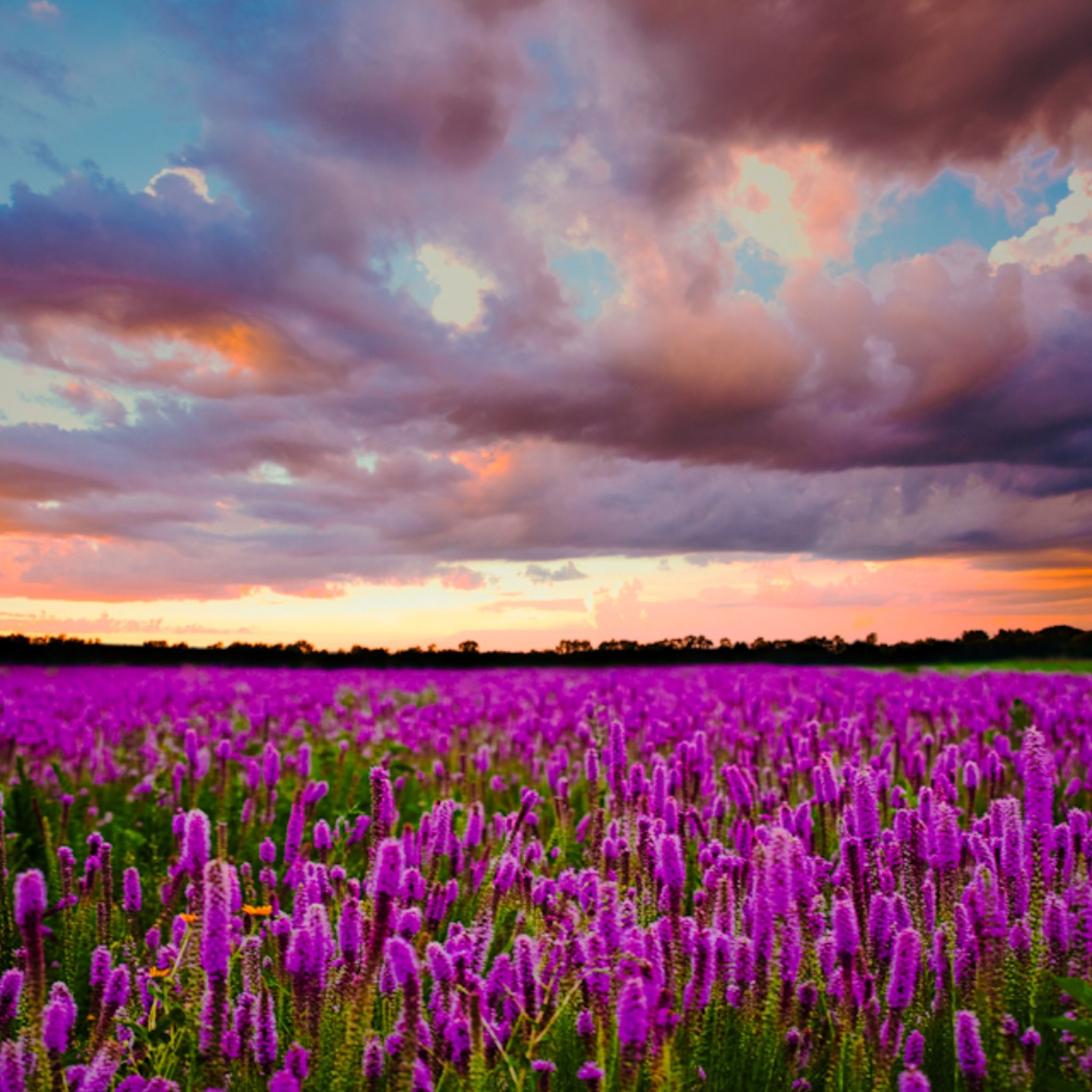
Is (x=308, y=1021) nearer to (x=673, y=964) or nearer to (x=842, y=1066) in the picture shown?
(x=673, y=964)

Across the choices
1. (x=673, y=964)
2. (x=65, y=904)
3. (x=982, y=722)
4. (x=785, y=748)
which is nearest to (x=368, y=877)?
(x=673, y=964)

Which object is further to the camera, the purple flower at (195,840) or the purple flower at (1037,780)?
the purple flower at (1037,780)

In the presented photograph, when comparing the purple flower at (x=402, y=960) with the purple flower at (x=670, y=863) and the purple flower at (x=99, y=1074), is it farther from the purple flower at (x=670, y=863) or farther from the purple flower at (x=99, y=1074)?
the purple flower at (x=670, y=863)

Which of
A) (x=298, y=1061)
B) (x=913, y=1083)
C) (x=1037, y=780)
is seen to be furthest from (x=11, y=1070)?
(x=1037, y=780)

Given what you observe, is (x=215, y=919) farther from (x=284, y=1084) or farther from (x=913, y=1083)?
(x=913, y=1083)

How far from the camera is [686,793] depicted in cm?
394

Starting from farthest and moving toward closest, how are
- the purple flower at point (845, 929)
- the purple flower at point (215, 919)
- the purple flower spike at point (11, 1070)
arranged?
the purple flower at point (845, 929), the purple flower at point (215, 919), the purple flower spike at point (11, 1070)

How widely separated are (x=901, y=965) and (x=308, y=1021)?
1.32 metres

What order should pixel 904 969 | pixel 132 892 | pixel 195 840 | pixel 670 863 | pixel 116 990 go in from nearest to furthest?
pixel 904 969 → pixel 116 990 → pixel 195 840 → pixel 670 863 → pixel 132 892

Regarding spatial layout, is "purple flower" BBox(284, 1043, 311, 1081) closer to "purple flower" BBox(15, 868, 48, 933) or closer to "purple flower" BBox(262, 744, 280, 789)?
"purple flower" BBox(15, 868, 48, 933)

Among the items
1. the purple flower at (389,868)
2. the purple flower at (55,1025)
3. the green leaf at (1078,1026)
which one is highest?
the purple flower at (389,868)

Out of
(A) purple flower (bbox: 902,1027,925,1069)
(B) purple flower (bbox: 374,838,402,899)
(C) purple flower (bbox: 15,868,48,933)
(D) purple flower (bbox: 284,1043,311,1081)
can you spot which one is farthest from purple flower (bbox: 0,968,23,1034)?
(A) purple flower (bbox: 902,1027,925,1069)

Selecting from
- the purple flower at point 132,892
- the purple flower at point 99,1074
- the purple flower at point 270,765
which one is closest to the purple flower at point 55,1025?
the purple flower at point 99,1074

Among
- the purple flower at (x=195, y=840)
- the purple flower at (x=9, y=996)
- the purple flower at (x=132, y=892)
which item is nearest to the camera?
the purple flower at (x=9, y=996)
